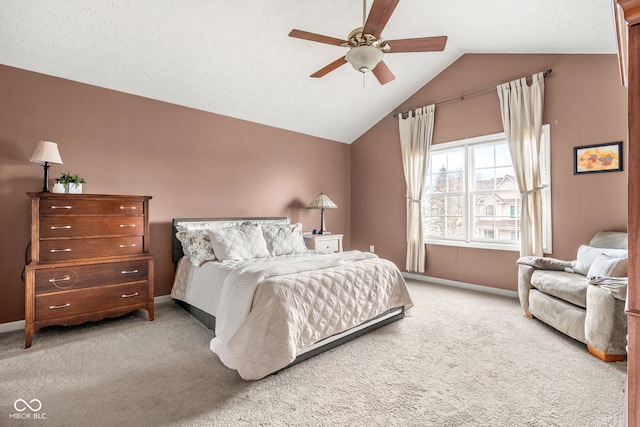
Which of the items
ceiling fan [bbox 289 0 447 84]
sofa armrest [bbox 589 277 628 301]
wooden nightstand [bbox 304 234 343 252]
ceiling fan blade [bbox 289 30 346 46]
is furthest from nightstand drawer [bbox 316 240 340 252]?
sofa armrest [bbox 589 277 628 301]

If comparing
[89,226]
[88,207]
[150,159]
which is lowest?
[89,226]

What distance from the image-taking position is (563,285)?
279 centimetres

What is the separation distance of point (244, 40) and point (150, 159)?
181cm

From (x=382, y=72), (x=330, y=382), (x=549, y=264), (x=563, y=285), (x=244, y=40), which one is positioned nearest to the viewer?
(x=330, y=382)

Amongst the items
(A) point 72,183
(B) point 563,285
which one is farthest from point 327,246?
(A) point 72,183

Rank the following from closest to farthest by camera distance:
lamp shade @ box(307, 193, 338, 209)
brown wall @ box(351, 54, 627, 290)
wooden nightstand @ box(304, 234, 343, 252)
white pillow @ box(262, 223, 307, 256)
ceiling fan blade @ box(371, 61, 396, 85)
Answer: ceiling fan blade @ box(371, 61, 396, 85) < brown wall @ box(351, 54, 627, 290) < white pillow @ box(262, 223, 307, 256) < wooden nightstand @ box(304, 234, 343, 252) < lamp shade @ box(307, 193, 338, 209)

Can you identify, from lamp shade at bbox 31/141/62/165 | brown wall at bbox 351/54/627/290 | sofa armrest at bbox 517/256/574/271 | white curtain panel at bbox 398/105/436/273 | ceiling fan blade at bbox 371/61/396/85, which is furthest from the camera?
white curtain panel at bbox 398/105/436/273

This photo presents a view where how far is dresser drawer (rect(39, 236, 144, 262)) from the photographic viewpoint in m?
2.76

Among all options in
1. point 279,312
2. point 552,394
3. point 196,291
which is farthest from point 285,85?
point 552,394

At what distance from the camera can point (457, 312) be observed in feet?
11.6

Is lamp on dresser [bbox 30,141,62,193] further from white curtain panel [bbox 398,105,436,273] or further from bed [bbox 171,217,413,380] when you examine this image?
white curtain panel [bbox 398,105,436,273]

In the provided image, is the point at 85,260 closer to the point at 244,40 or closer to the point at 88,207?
the point at 88,207

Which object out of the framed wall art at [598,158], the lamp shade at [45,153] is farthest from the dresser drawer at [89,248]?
the framed wall art at [598,158]

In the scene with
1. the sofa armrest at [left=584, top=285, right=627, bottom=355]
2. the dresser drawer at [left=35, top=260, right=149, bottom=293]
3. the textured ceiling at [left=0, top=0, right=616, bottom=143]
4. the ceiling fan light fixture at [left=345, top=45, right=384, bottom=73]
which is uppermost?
the textured ceiling at [left=0, top=0, right=616, bottom=143]
